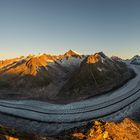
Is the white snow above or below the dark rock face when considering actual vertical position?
below

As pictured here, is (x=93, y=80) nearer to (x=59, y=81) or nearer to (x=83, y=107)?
(x=59, y=81)

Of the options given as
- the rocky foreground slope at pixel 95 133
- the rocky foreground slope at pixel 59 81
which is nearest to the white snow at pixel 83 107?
the rocky foreground slope at pixel 59 81

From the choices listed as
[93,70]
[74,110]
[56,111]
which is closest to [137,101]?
[74,110]

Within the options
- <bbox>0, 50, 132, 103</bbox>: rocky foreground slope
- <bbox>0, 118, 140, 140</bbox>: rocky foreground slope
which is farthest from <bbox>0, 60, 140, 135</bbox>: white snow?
<bbox>0, 118, 140, 140</bbox>: rocky foreground slope

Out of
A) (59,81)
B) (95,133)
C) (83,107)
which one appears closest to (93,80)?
(59,81)

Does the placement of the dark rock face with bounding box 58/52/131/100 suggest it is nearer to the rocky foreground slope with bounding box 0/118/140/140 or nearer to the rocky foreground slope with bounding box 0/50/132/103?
the rocky foreground slope with bounding box 0/50/132/103

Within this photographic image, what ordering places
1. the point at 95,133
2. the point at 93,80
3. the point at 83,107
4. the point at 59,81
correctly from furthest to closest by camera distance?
the point at 59,81
the point at 93,80
the point at 83,107
the point at 95,133

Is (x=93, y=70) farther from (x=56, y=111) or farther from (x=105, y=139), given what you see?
(x=105, y=139)

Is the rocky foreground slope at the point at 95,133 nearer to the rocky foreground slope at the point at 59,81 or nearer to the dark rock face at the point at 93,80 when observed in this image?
the rocky foreground slope at the point at 59,81
